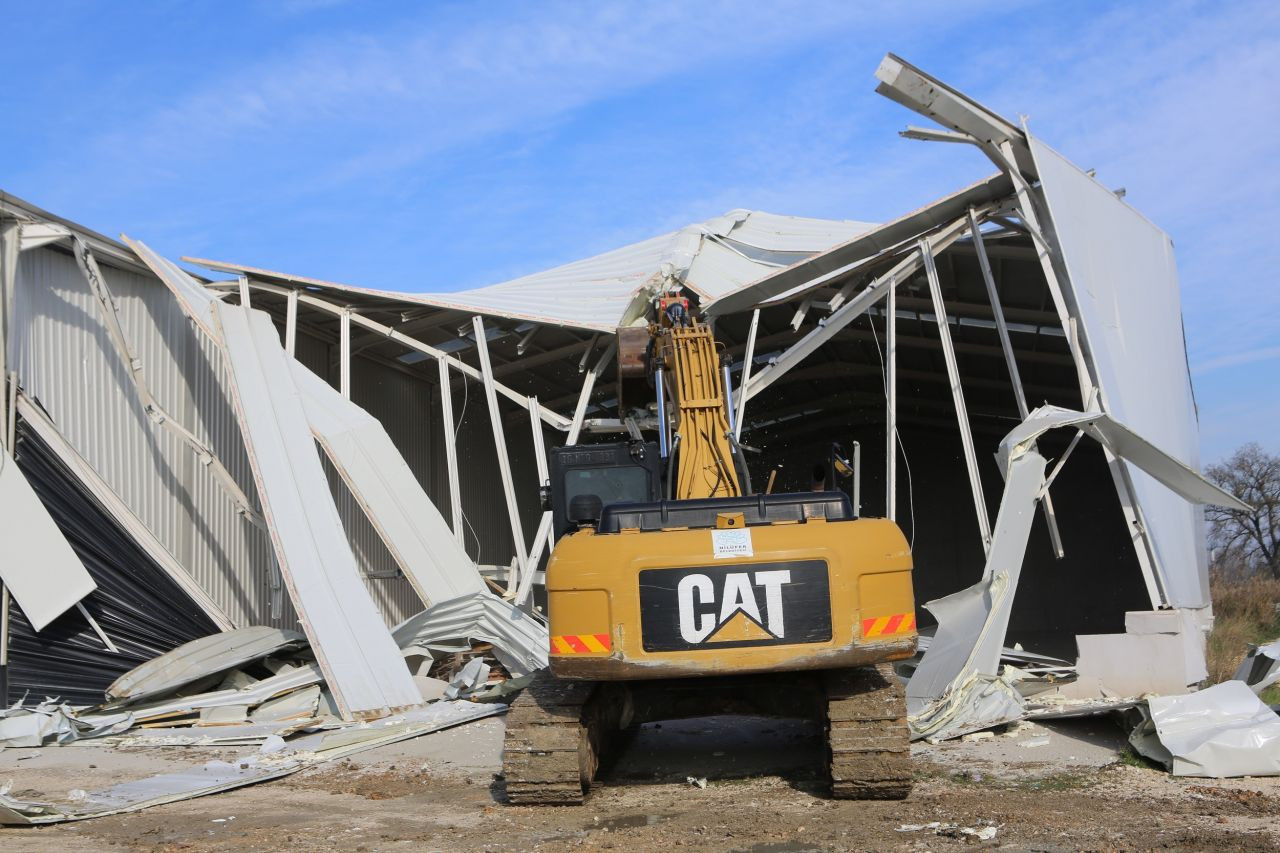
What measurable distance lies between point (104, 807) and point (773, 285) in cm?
1108

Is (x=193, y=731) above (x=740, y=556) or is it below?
below

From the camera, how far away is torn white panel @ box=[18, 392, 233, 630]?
46.3ft

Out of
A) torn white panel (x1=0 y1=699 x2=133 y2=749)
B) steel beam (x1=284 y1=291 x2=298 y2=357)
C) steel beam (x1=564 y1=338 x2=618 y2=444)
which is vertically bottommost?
torn white panel (x1=0 y1=699 x2=133 y2=749)

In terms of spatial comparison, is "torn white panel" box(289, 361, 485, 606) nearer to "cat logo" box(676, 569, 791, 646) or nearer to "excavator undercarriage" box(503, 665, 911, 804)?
"excavator undercarriage" box(503, 665, 911, 804)

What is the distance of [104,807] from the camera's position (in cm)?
848

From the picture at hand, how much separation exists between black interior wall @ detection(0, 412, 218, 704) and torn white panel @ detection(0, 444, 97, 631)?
0.91ft

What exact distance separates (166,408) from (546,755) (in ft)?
35.5

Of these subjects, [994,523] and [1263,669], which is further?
[994,523]

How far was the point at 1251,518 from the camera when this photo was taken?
5278cm

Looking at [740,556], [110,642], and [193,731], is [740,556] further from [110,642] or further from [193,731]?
[110,642]

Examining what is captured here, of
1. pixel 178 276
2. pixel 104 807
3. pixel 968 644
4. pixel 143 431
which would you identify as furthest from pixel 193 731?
pixel 968 644

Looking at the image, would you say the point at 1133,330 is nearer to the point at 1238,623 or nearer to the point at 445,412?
the point at 1238,623

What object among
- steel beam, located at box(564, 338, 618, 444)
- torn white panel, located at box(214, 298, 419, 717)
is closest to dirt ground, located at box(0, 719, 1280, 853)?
torn white panel, located at box(214, 298, 419, 717)

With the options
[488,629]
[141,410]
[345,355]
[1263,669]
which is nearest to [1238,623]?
[1263,669]
